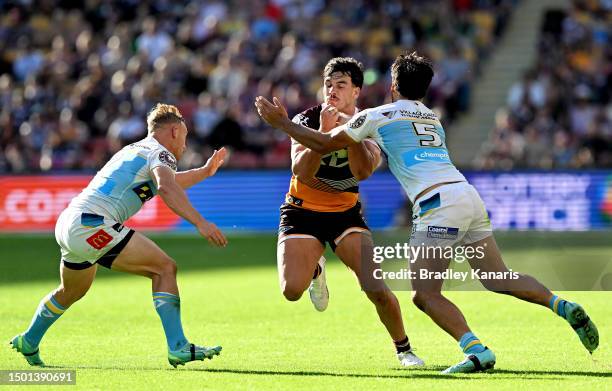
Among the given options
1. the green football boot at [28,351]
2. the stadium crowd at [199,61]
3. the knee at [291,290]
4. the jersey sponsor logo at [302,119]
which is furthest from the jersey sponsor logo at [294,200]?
the stadium crowd at [199,61]

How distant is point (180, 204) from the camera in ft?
29.1

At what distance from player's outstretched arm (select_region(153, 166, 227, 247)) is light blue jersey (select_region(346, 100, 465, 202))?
4.13 ft

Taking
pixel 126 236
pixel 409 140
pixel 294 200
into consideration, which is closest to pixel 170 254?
pixel 294 200

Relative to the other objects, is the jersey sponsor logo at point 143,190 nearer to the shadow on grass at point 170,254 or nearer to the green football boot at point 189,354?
the green football boot at point 189,354

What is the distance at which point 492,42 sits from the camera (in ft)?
94.0

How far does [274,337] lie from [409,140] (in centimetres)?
295

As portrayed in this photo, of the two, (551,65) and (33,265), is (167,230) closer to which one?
(33,265)

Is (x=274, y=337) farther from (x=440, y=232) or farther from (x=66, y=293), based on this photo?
(x=440, y=232)

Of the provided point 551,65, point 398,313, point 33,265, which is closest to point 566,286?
point 398,313

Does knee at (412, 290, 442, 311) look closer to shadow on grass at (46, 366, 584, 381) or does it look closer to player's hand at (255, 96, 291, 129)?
shadow on grass at (46, 366, 584, 381)

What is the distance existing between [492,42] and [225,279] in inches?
563

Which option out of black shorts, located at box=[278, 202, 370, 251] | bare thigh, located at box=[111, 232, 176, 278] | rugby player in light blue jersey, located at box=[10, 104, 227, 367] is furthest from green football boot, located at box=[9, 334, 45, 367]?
black shorts, located at box=[278, 202, 370, 251]

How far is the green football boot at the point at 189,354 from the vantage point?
891 centimetres

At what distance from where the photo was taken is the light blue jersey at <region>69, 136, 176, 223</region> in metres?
9.23
